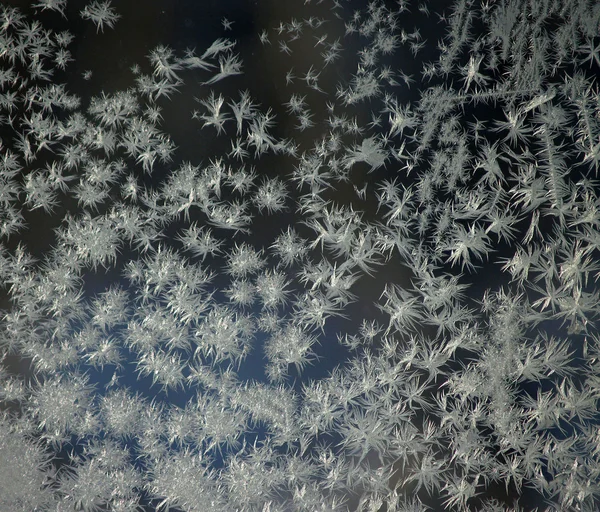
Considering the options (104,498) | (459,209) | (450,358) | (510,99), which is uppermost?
(510,99)

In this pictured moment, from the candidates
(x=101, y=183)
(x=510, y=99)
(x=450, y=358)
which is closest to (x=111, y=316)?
(x=101, y=183)

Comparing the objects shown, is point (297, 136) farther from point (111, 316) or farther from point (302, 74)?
point (111, 316)

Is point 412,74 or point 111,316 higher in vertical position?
point 412,74

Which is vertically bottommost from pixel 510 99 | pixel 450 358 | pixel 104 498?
pixel 104 498

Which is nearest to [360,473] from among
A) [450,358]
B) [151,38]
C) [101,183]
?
[450,358]

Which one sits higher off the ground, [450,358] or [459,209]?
[459,209]

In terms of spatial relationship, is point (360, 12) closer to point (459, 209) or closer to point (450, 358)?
point (459, 209)
